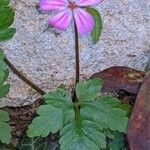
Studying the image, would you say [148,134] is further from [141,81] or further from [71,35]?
[71,35]

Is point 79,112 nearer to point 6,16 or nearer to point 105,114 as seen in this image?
point 105,114

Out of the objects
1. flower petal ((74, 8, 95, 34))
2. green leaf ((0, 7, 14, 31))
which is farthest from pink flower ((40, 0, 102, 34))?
green leaf ((0, 7, 14, 31))

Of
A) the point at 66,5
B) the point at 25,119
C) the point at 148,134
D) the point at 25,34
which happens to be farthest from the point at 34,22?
the point at 148,134

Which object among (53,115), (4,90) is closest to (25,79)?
(4,90)

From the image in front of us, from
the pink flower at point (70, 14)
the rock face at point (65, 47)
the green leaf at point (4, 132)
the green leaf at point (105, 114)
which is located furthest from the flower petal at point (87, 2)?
the green leaf at point (4, 132)

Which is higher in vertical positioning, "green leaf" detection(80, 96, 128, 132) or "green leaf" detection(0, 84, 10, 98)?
"green leaf" detection(0, 84, 10, 98)

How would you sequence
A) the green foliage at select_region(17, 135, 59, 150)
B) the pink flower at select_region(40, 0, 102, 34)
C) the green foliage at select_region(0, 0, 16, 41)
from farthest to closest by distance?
1. the green foliage at select_region(17, 135, 59, 150)
2. the pink flower at select_region(40, 0, 102, 34)
3. the green foliage at select_region(0, 0, 16, 41)

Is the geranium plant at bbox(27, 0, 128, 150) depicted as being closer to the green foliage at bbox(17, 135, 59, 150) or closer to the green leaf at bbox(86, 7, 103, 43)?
the green leaf at bbox(86, 7, 103, 43)
